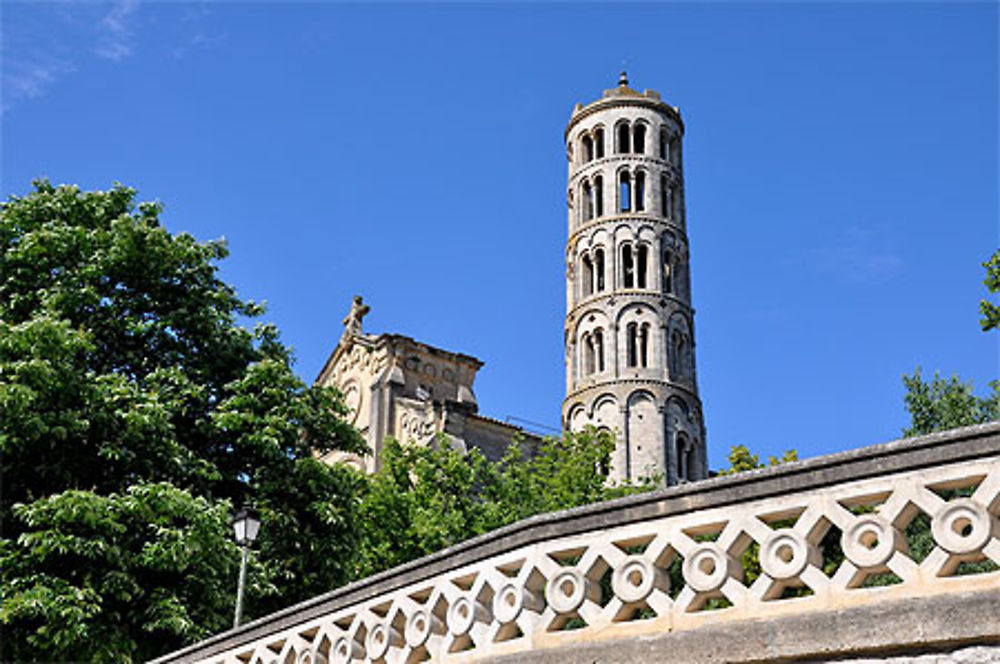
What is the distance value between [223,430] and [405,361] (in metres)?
29.0

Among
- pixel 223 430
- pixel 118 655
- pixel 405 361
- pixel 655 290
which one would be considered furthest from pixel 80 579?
pixel 655 290

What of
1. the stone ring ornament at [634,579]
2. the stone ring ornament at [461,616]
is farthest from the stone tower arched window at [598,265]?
the stone ring ornament at [634,579]

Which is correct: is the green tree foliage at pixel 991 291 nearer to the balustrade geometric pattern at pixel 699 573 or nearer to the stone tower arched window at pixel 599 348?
the balustrade geometric pattern at pixel 699 573

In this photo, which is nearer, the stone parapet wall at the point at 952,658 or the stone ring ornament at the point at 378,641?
the stone parapet wall at the point at 952,658

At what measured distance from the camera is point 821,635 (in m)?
5.83

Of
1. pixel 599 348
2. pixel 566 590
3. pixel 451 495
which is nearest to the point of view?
pixel 566 590

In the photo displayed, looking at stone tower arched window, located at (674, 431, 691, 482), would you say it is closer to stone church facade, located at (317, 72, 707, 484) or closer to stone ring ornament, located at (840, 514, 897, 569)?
stone church facade, located at (317, 72, 707, 484)

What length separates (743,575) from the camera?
6633mm

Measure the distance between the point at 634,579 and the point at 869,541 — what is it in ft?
4.62

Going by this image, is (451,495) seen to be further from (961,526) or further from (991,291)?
(961,526)

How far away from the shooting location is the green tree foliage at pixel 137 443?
15.9 metres

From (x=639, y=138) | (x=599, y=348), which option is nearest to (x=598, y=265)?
(x=599, y=348)

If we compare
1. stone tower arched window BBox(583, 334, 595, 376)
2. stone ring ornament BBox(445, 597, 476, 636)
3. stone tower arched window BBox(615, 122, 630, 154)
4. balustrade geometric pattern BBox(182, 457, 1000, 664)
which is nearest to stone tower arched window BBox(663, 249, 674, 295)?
stone tower arched window BBox(583, 334, 595, 376)

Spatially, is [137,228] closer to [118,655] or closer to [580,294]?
[118,655]
